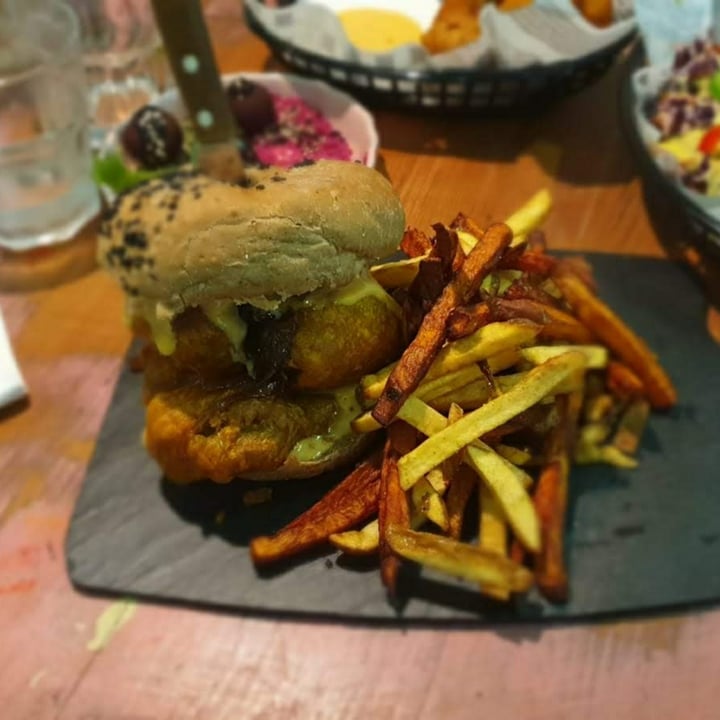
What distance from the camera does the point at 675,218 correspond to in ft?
5.36

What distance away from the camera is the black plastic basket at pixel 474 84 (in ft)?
5.50

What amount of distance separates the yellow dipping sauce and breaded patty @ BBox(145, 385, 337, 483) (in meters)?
1.21

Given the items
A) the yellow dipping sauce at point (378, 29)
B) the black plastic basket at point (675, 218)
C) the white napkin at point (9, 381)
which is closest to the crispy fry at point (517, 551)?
the black plastic basket at point (675, 218)

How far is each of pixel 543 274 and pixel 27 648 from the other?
883 mm

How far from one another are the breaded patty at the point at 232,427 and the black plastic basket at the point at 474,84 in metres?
0.90

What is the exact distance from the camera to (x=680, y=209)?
1.55 metres

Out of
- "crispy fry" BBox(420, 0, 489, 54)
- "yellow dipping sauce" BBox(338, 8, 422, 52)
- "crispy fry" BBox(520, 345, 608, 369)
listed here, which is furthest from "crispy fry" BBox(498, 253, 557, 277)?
"yellow dipping sauce" BBox(338, 8, 422, 52)

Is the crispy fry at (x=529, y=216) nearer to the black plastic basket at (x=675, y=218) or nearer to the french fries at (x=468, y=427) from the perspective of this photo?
the french fries at (x=468, y=427)

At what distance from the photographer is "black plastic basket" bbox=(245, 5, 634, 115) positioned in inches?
66.0

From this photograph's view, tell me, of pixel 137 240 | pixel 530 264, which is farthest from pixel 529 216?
pixel 137 240

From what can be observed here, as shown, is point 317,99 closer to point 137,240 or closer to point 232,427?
point 232,427

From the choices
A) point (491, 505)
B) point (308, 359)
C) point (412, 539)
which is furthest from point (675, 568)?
point (308, 359)

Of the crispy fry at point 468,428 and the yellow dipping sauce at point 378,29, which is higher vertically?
the yellow dipping sauce at point 378,29

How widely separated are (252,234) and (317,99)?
1202mm
